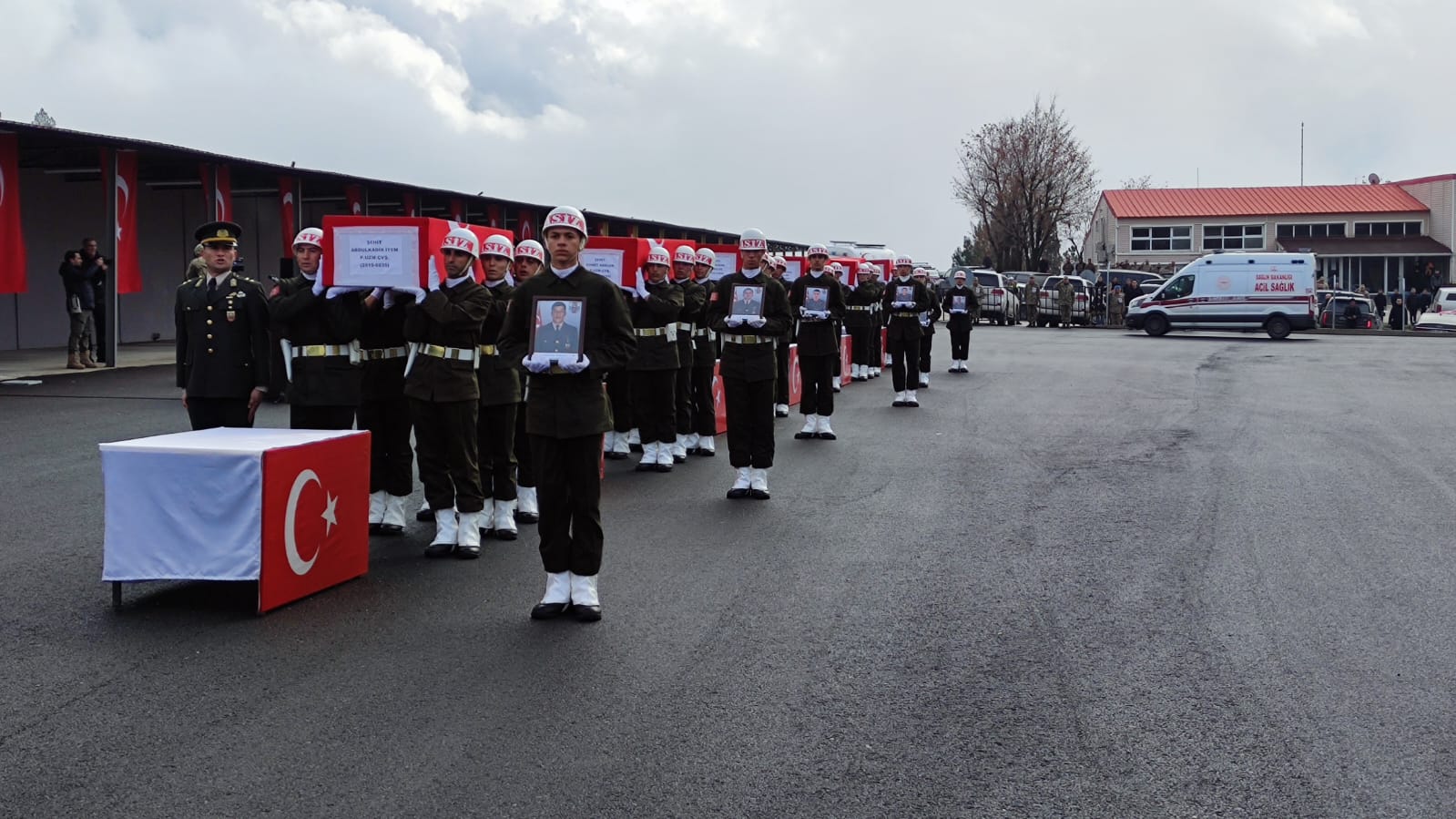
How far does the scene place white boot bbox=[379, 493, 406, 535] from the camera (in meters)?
9.12

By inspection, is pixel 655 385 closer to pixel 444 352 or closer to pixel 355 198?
pixel 444 352

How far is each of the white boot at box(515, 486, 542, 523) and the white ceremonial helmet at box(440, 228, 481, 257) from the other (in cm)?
215

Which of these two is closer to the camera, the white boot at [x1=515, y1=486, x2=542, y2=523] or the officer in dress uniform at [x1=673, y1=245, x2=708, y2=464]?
the white boot at [x1=515, y1=486, x2=542, y2=523]

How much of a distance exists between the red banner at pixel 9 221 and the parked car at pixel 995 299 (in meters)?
36.2

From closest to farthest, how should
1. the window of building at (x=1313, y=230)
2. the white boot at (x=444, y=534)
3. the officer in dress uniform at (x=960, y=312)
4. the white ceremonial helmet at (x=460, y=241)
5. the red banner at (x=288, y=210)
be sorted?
1. the white ceremonial helmet at (x=460, y=241)
2. the white boot at (x=444, y=534)
3. the officer in dress uniform at (x=960, y=312)
4. the red banner at (x=288, y=210)
5. the window of building at (x=1313, y=230)

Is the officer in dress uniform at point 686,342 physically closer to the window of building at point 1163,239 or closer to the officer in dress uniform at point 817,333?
the officer in dress uniform at point 817,333

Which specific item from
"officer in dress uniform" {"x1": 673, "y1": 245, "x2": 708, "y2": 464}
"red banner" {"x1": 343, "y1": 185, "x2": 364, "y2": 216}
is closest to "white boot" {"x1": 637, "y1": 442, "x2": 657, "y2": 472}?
"officer in dress uniform" {"x1": 673, "y1": 245, "x2": 708, "y2": 464}

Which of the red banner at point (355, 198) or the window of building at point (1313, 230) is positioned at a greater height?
the window of building at point (1313, 230)

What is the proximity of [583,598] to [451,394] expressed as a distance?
6.56 ft

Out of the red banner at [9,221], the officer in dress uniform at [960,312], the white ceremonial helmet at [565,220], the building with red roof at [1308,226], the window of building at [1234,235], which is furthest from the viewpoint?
the window of building at [1234,235]

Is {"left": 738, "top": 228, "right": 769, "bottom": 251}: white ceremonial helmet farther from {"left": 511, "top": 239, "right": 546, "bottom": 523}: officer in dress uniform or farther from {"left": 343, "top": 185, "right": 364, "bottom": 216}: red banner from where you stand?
{"left": 343, "top": 185, "right": 364, "bottom": 216}: red banner

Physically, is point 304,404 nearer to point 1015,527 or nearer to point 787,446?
point 1015,527

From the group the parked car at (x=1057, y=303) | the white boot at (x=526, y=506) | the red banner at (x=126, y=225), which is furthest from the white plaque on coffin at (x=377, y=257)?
the parked car at (x=1057, y=303)

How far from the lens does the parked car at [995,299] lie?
50844mm
